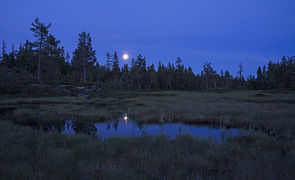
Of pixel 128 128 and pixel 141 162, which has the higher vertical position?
pixel 141 162

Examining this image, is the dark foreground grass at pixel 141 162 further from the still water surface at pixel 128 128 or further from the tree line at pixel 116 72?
the tree line at pixel 116 72

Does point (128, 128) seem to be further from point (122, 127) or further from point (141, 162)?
point (141, 162)

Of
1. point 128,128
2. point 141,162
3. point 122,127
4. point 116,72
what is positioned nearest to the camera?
point 141,162

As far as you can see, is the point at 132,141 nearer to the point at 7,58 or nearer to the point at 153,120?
the point at 153,120

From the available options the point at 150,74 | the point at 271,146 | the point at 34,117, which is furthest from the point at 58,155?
the point at 150,74

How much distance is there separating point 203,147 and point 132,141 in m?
3.06

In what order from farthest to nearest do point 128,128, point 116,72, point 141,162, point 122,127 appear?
point 116,72 → point 122,127 → point 128,128 → point 141,162

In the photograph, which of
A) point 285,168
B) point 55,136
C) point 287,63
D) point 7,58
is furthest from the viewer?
point 287,63

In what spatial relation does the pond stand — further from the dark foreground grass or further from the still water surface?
the dark foreground grass

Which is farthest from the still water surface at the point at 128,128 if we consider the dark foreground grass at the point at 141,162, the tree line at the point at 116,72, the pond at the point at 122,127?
the tree line at the point at 116,72

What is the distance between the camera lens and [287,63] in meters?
74.7

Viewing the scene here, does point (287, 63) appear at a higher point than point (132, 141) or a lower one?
higher

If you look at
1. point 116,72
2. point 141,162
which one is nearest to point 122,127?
point 141,162

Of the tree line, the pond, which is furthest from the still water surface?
the tree line
